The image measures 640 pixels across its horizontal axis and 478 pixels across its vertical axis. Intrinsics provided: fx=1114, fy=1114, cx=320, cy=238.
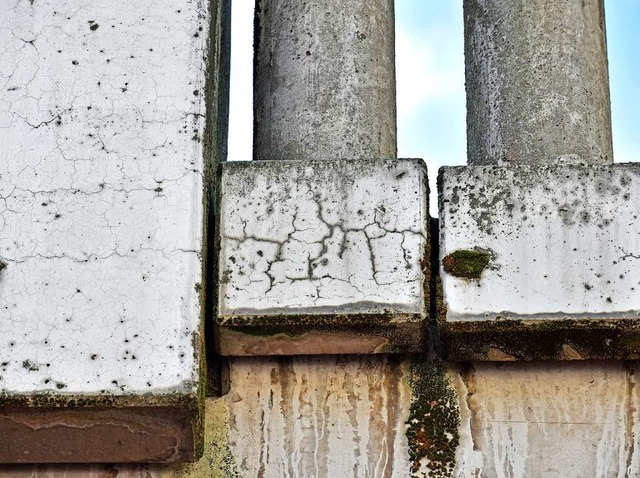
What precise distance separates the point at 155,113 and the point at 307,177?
0.47 meters

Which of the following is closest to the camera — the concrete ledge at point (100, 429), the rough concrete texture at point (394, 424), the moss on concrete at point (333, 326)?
the concrete ledge at point (100, 429)

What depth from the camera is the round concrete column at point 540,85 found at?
3477mm

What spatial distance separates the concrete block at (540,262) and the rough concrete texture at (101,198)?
2.32ft

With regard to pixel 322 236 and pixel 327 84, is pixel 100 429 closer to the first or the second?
pixel 322 236

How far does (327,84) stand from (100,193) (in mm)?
818

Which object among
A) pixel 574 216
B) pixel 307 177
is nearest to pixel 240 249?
pixel 307 177

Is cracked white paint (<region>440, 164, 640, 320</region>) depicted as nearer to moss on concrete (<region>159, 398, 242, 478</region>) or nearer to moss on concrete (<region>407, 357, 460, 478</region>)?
moss on concrete (<region>407, 357, 460, 478</region>)

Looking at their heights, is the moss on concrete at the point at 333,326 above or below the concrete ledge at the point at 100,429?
above

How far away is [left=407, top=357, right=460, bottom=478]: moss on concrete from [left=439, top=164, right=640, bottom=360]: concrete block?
14cm

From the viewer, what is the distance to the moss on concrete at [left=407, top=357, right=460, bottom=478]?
3141mm

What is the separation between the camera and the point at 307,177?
3.07 meters

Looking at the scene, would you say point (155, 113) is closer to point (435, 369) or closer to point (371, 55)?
point (371, 55)

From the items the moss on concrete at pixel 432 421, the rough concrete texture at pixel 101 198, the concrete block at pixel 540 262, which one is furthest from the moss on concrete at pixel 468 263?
the rough concrete texture at pixel 101 198

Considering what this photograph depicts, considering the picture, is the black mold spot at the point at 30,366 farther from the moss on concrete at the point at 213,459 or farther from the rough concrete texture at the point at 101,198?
the moss on concrete at the point at 213,459
